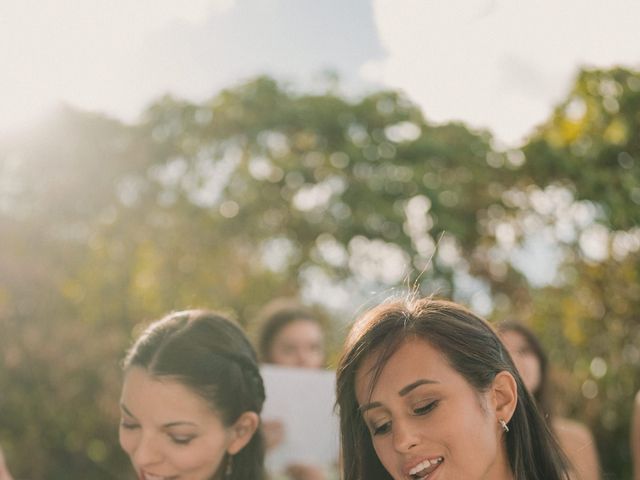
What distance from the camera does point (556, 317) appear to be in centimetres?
608

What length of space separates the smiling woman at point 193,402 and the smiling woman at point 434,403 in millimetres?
360

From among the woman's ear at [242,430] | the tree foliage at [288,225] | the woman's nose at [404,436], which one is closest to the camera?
the woman's nose at [404,436]

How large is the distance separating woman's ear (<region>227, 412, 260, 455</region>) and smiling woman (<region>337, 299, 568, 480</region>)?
12.8 inches

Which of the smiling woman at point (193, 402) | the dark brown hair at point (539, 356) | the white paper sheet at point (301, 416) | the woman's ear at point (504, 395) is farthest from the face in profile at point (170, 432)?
the dark brown hair at point (539, 356)

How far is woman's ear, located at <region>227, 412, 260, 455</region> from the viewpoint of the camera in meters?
2.33

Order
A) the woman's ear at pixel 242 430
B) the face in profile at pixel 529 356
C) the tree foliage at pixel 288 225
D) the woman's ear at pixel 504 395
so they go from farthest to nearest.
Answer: the tree foliage at pixel 288 225 < the face in profile at pixel 529 356 < the woman's ear at pixel 242 430 < the woman's ear at pixel 504 395

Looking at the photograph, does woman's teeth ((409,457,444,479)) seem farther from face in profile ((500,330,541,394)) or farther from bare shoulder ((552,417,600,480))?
face in profile ((500,330,541,394))

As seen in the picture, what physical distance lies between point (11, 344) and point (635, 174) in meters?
4.73

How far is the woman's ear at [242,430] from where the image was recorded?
7.64 ft

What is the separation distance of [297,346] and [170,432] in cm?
198

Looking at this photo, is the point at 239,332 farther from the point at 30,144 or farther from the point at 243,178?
the point at 30,144

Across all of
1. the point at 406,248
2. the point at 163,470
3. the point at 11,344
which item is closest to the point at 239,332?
the point at 163,470

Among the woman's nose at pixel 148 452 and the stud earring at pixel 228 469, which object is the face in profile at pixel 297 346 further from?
the woman's nose at pixel 148 452

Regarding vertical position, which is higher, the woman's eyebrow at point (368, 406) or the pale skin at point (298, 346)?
the pale skin at point (298, 346)
